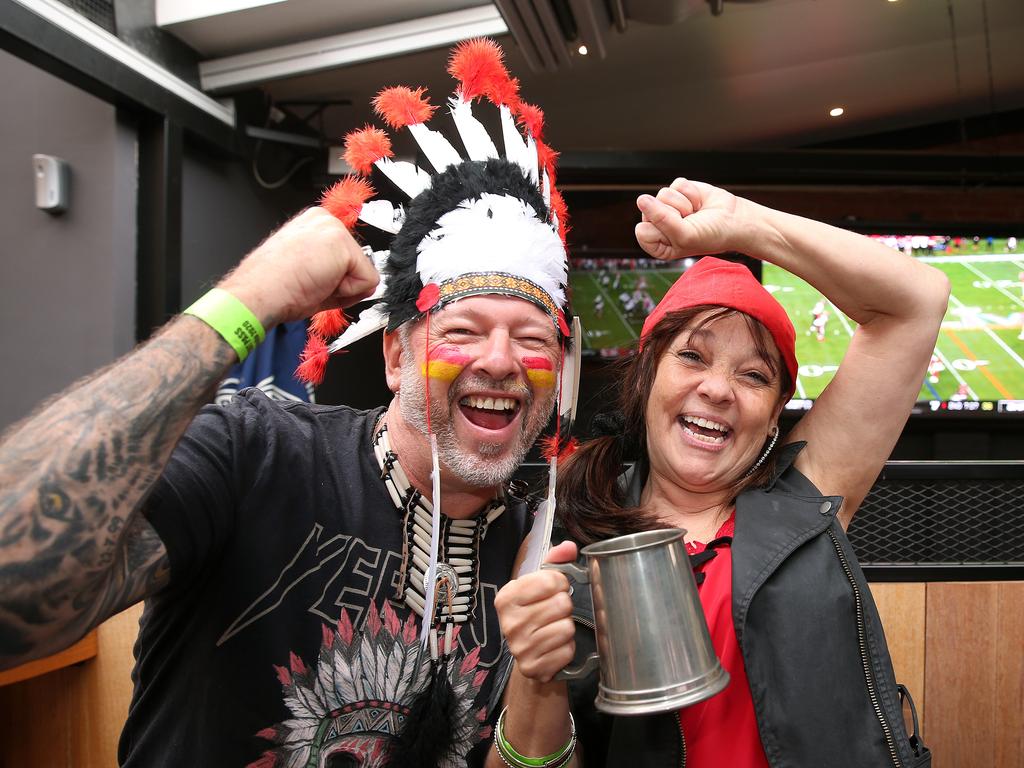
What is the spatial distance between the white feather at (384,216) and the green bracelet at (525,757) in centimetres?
99

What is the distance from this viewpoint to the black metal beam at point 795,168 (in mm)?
4770

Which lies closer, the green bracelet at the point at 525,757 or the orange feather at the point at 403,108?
the green bracelet at the point at 525,757

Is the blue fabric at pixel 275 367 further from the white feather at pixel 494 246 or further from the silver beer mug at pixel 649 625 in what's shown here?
the silver beer mug at pixel 649 625

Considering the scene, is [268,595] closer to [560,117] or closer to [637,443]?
[637,443]

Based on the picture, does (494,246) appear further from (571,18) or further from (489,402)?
(571,18)

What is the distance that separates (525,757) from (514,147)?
123 cm

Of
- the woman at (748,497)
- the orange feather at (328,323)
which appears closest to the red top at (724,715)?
the woman at (748,497)

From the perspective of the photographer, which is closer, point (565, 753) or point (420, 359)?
point (565, 753)

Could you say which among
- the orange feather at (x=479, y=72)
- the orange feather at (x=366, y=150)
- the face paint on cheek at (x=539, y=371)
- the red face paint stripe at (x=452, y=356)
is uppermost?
the orange feather at (x=479, y=72)

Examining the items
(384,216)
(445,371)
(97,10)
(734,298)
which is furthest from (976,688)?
(97,10)

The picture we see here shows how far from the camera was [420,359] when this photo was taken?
1540mm

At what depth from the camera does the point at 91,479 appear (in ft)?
3.07

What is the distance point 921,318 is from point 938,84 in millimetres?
4725

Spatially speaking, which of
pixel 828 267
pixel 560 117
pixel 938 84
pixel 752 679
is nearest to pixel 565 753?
pixel 752 679
